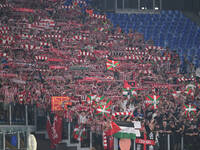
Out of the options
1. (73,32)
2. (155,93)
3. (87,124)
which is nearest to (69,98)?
(87,124)

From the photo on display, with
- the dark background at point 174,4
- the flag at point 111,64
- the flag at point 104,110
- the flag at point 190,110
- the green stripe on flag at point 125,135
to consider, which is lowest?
the green stripe on flag at point 125,135

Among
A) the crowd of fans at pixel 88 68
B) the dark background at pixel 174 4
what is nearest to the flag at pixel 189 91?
the crowd of fans at pixel 88 68

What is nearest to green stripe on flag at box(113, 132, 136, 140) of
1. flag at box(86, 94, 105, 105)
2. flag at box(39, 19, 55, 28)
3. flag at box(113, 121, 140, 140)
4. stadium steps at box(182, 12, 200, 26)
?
flag at box(113, 121, 140, 140)

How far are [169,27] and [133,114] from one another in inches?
463

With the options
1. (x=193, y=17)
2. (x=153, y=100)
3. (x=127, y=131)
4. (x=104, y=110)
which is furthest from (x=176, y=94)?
(x=193, y=17)

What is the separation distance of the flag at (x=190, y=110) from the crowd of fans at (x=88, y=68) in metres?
0.14

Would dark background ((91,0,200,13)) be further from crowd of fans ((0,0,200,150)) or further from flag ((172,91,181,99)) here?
flag ((172,91,181,99))

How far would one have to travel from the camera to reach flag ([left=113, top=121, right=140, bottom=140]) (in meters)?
19.8

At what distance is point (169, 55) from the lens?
27.1 metres

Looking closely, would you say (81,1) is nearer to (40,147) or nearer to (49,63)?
(49,63)

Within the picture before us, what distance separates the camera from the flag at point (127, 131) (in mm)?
19797

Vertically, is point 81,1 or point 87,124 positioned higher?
point 81,1

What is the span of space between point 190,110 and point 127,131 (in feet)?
12.7

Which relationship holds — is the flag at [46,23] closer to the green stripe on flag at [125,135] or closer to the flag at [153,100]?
the flag at [153,100]
